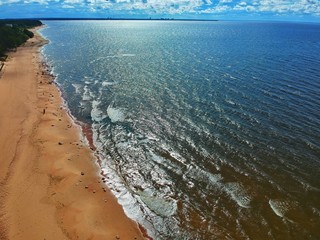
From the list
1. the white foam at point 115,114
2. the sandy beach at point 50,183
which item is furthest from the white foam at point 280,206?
the white foam at point 115,114

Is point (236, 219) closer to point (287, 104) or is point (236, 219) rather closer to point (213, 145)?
point (213, 145)

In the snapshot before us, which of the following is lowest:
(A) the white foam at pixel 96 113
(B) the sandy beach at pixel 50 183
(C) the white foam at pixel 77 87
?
(C) the white foam at pixel 77 87

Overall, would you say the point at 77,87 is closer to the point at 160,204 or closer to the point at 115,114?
the point at 115,114

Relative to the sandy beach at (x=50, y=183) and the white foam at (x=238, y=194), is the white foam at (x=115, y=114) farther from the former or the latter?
the white foam at (x=238, y=194)

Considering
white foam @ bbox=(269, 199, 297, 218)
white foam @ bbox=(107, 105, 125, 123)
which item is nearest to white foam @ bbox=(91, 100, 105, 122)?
white foam @ bbox=(107, 105, 125, 123)

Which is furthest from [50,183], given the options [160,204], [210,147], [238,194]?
[238,194]

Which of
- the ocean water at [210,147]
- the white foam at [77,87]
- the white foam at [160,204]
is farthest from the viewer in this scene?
the white foam at [77,87]

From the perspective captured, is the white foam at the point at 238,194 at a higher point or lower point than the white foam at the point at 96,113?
higher
